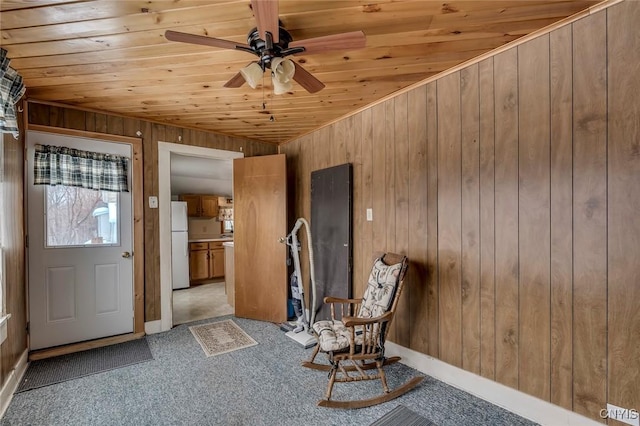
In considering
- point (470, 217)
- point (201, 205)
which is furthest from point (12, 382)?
point (201, 205)

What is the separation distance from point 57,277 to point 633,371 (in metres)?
4.42

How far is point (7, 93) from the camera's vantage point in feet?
6.08

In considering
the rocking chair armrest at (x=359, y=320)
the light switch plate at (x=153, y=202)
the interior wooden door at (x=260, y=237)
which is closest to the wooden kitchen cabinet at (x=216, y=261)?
the interior wooden door at (x=260, y=237)

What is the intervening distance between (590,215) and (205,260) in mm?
5902

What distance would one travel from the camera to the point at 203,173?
19.2 ft

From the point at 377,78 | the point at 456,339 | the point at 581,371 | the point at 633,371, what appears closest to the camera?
the point at 633,371

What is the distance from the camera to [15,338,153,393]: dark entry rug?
2.39 meters

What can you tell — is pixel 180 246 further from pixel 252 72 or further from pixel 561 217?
pixel 561 217

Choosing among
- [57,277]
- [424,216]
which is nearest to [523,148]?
[424,216]

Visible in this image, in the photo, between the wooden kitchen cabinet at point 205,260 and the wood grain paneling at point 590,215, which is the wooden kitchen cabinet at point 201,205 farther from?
the wood grain paneling at point 590,215

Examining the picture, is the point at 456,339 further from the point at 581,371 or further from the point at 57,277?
the point at 57,277

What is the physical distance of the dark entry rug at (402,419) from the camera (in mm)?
1843

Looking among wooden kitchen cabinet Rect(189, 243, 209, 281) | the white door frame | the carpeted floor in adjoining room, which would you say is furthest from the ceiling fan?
wooden kitchen cabinet Rect(189, 243, 209, 281)

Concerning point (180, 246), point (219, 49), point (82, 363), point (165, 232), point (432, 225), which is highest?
point (219, 49)
